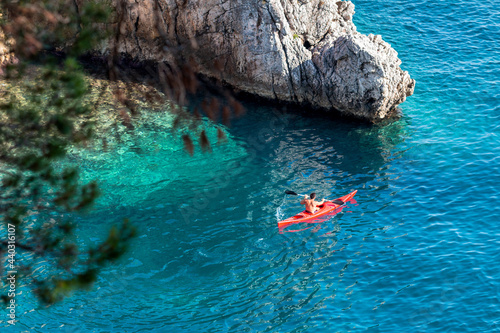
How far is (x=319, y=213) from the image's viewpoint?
18797 mm

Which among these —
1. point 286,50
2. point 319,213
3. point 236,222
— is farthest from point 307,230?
point 286,50

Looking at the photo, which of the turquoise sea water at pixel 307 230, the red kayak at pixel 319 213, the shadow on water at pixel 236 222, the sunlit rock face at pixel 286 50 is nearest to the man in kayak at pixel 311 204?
the red kayak at pixel 319 213

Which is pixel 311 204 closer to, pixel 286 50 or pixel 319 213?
pixel 319 213

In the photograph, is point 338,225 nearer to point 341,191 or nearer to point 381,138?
point 341,191

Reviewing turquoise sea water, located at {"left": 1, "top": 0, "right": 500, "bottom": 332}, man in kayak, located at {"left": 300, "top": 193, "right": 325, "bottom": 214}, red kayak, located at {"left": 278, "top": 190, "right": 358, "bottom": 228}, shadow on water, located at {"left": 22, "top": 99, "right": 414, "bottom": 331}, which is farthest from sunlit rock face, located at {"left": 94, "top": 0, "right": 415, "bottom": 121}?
man in kayak, located at {"left": 300, "top": 193, "right": 325, "bottom": 214}

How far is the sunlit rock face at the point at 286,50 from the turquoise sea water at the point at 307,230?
1422 mm

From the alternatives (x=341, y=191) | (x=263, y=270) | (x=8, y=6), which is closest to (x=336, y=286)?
(x=263, y=270)

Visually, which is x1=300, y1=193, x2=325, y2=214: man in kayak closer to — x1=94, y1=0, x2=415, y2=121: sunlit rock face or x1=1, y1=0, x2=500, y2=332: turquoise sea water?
x1=1, y1=0, x2=500, y2=332: turquoise sea water

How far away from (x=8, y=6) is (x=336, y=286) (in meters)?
12.0

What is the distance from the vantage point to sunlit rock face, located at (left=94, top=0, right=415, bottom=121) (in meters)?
24.5

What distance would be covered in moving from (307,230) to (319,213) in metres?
0.90

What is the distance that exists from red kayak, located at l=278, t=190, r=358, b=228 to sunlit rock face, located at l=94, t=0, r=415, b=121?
7.12 m

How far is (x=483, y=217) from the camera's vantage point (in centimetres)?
1875

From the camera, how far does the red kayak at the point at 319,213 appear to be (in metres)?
18.5
